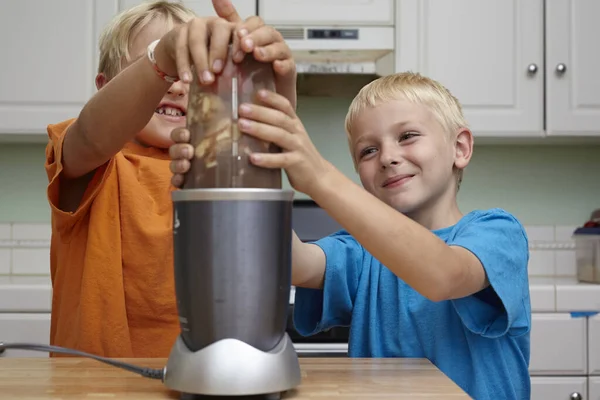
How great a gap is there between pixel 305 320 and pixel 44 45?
170 centimetres

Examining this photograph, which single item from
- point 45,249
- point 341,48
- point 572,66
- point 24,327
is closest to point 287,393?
point 24,327

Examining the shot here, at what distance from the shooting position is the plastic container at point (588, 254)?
224 cm

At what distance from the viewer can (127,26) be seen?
3.43ft

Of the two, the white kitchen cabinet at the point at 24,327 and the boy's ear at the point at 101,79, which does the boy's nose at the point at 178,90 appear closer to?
the boy's ear at the point at 101,79

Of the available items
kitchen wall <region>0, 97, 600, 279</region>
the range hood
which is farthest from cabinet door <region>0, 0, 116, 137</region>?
the range hood

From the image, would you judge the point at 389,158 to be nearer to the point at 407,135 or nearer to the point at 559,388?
the point at 407,135

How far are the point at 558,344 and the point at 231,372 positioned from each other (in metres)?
1.69

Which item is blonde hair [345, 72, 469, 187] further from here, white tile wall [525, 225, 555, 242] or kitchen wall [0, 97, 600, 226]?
white tile wall [525, 225, 555, 242]

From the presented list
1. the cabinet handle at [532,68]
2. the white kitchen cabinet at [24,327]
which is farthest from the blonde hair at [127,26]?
the cabinet handle at [532,68]

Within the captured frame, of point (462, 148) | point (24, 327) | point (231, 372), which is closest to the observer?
point (231, 372)

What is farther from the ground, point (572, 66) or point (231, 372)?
point (572, 66)

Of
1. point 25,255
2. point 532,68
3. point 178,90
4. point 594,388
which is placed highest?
point 532,68

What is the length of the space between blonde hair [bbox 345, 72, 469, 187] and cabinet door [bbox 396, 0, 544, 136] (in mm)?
1271

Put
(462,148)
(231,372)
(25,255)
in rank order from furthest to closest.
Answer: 1. (25,255)
2. (462,148)
3. (231,372)
